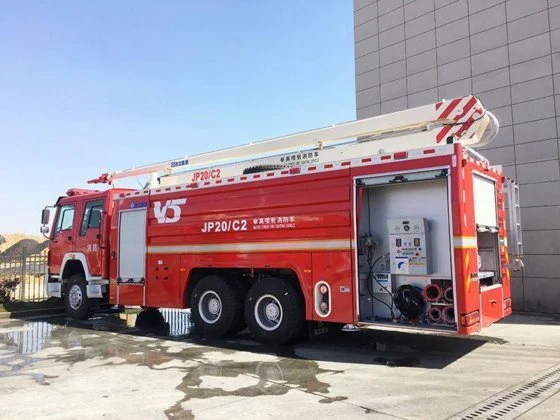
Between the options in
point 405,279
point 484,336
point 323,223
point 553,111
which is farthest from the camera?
point 553,111

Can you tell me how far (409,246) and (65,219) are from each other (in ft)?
29.7

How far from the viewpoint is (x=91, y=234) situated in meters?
11.5

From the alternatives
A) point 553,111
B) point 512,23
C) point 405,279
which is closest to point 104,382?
point 405,279

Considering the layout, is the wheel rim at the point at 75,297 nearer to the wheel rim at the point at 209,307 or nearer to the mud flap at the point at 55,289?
the mud flap at the point at 55,289

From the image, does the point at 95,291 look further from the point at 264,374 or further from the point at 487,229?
the point at 487,229

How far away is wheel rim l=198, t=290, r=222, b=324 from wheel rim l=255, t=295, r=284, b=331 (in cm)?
97

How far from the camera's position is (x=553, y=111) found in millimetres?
11906

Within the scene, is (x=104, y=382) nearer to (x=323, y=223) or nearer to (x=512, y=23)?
(x=323, y=223)

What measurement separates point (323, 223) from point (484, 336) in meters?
4.06

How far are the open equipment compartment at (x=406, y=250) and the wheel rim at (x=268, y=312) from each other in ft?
5.10

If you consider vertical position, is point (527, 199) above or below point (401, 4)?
below

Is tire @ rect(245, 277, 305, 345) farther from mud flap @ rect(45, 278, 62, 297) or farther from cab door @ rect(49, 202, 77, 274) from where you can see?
mud flap @ rect(45, 278, 62, 297)

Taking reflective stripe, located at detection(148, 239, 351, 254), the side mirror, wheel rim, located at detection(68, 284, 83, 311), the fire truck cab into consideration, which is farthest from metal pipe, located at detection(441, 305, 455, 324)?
the side mirror

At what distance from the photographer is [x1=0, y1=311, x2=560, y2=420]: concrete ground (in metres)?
5.03
